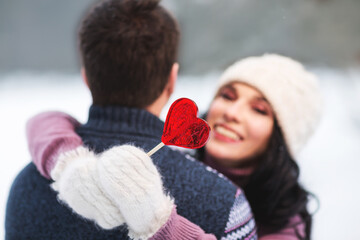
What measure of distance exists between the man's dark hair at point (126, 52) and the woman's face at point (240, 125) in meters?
0.40

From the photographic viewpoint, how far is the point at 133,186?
0.37 metres

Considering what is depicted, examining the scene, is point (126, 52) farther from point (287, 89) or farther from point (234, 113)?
point (287, 89)

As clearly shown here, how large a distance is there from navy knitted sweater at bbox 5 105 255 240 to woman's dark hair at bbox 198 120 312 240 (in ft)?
1.45

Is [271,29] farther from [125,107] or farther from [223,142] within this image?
[125,107]

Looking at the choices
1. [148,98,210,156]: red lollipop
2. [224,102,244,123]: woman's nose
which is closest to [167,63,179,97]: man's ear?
[148,98,210,156]: red lollipop

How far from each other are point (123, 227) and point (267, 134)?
61cm

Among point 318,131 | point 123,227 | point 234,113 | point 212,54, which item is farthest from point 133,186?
point 318,131

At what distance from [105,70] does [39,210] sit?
0.27m

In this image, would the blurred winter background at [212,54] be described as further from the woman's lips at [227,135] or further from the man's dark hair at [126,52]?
the man's dark hair at [126,52]

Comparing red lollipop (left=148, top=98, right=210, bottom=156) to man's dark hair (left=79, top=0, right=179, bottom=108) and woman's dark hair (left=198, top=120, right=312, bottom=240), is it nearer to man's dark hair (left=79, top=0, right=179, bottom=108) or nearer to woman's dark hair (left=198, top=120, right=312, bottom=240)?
man's dark hair (left=79, top=0, right=179, bottom=108)

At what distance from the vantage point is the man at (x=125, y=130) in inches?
20.0

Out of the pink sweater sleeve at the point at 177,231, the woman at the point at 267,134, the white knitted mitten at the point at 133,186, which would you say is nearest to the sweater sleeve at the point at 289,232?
the woman at the point at 267,134

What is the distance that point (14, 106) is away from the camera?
232 centimetres

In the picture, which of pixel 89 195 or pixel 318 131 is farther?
pixel 318 131
